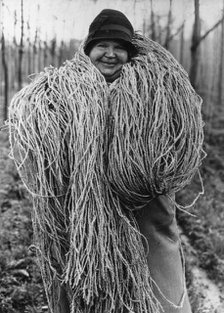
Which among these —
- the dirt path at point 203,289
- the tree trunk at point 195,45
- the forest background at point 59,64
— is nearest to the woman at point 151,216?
the forest background at point 59,64

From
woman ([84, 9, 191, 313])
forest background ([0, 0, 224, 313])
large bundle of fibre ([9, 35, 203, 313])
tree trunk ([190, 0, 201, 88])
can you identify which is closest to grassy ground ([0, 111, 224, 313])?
forest background ([0, 0, 224, 313])

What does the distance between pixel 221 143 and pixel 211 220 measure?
3590mm

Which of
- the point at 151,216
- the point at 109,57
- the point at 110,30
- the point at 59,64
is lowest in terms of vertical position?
the point at 151,216

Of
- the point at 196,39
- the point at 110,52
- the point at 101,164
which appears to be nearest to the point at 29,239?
the point at 110,52

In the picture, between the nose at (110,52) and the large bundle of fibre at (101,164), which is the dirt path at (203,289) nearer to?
the large bundle of fibre at (101,164)

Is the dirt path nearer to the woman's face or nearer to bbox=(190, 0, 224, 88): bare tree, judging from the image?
bbox=(190, 0, 224, 88): bare tree

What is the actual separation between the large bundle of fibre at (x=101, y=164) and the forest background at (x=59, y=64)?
0.95 ft

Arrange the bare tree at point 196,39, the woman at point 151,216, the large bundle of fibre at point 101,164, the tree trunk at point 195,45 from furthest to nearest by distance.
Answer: the bare tree at point 196,39
the tree trunk at point 195,45
the woman at point 151,216
the large bundle of fibre at point 101,164

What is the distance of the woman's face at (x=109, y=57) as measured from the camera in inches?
85.6

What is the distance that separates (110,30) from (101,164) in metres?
0.64

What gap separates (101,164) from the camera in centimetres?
189

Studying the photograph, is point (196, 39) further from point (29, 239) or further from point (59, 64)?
point (29, 239)

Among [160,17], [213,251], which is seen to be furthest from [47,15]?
[213,251]

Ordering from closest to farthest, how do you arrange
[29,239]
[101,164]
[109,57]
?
[101,164], [109,57], [29,239]
